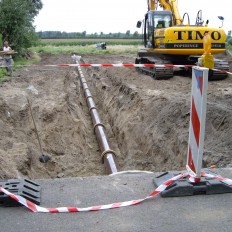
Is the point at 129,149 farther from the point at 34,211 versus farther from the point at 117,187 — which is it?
the point at 34,211

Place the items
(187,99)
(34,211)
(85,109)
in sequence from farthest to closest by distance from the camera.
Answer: (85,109) < (187,99) < (34,211)

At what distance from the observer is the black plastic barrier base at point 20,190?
10.9 feet

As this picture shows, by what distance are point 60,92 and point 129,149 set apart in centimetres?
530

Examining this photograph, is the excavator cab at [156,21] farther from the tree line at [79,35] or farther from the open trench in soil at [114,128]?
the tree line at [79,35]

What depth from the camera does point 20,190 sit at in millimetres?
3455

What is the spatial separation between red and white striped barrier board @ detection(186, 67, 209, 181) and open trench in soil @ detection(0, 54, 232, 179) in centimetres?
202

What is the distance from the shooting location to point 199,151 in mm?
3400

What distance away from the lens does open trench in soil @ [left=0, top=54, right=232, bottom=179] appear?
677 centimetres

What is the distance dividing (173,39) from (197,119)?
9912 millimetres

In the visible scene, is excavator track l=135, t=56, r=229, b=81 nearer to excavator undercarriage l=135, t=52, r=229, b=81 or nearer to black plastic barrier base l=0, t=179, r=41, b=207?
excavator undercarriage l=135, t=52, r=229, b=81

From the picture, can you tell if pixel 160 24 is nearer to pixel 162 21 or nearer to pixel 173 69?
pixel 162 21

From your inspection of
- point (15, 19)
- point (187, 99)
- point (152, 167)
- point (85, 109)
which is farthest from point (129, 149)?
point (15, 19)

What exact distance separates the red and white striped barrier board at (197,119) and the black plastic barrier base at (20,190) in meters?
1.57

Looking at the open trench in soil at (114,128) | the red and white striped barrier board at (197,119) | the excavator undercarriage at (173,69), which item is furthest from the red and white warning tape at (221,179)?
the excavator undercarriage at (173,69)
